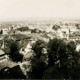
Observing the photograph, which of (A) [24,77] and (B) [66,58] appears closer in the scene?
(A) [24,77]

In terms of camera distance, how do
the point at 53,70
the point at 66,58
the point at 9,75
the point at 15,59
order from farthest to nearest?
1. the point at 15,59
2. the point at 66,58
3. the point at 53,70
4. the point at 9,75

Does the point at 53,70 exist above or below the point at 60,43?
below

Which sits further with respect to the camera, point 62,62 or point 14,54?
point 14,54

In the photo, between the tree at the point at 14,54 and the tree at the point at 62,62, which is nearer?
the tree at the point at 62,62

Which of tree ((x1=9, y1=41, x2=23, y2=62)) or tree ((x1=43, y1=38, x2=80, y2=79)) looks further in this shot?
tree ((x1=9, y1=41, x2=23, y2=62))

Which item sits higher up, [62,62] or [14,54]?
[62,62]

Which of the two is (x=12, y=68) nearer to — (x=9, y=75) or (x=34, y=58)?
(x=9, y=75)

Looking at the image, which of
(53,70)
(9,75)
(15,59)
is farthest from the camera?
(15,59)

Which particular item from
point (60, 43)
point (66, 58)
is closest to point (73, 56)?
point (66, 58)

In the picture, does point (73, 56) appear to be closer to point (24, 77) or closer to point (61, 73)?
point (61, 73)

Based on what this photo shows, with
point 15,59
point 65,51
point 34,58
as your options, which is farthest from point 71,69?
point 15,59
